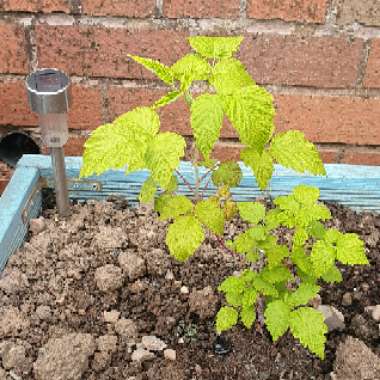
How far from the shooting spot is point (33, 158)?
146cm

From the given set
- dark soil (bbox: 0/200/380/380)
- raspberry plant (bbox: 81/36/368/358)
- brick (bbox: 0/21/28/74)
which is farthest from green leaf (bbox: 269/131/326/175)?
brick (bbox: 0/21/28/74)

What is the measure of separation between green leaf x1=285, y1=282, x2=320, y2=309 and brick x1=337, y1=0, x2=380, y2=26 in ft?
2.38

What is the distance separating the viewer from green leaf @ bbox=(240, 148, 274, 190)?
0.98 metres

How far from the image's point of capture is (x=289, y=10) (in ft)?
4.62

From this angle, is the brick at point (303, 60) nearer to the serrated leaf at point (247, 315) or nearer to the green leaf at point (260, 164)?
Answer: the green leaf at point (260, 164)

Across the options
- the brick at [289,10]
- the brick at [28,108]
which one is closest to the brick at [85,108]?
the brick at [28,108]

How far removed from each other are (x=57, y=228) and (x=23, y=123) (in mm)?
386

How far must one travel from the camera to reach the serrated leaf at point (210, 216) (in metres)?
1.01

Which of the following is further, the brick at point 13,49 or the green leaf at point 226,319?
the brick at point 13,49

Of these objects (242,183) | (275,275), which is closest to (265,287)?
(275,275)

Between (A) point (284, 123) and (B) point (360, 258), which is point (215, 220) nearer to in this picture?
(B) point (360, 258)

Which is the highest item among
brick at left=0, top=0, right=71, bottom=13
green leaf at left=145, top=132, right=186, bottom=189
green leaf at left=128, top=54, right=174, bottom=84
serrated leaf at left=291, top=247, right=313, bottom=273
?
green leaf at left=128, top=54, right=174, bottom=84

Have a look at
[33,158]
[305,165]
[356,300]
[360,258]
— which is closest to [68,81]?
[33,158]

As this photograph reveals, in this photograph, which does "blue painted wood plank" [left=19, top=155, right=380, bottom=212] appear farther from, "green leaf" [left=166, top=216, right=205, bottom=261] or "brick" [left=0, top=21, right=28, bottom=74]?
"green leaf" [left=166, top=216, right=205, bottom=261]
